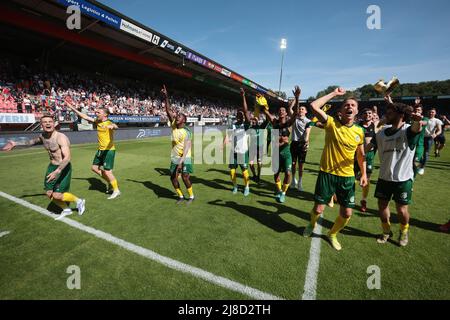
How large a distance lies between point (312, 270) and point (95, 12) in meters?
21.7

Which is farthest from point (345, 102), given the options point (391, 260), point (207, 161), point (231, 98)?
point (231, 98)

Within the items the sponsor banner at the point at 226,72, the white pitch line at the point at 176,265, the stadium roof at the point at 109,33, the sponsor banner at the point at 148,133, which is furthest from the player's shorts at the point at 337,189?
the sponsor banner at the point at 226,72

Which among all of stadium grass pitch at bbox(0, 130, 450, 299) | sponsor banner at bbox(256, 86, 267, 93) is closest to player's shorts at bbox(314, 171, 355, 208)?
stadium grass pitch at bbox(0, 130, 450, 299)

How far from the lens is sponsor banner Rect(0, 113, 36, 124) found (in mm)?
14227

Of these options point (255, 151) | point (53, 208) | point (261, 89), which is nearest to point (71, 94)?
point (53, 208)

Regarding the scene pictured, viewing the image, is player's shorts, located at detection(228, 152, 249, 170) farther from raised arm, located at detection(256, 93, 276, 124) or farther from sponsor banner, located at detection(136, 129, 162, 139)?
sponsor banner, located at detection(136, 129, 162, 139)

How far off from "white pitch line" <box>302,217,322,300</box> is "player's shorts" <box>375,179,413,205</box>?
4.25ft

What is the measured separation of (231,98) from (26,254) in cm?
5297

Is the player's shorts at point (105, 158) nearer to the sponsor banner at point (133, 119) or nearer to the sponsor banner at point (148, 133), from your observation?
the sponsor banner at point (133, 119)

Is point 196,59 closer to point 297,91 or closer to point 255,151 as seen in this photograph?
point 255,151

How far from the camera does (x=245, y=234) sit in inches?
165

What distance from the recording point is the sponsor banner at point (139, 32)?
19281 millimetres

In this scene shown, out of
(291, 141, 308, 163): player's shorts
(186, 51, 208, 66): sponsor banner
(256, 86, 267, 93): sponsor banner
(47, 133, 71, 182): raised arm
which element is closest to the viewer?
(47, 133, 71, 182): raised arm
